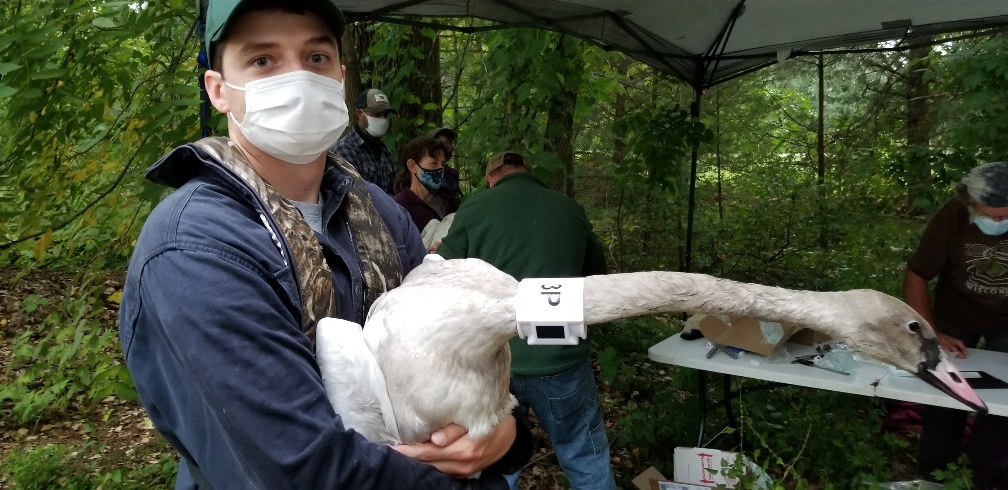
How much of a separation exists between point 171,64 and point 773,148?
12.5 m

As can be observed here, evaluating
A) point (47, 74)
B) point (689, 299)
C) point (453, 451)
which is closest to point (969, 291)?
point (689, 299)

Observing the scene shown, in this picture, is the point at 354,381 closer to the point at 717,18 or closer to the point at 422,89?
the point at 717,18

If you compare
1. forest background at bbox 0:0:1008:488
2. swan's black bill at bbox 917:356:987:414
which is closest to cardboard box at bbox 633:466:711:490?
forest background at bbox 0:0:1008:488

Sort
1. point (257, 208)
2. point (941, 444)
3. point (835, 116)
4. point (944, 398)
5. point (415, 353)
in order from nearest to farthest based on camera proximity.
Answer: point (257, 208) < point (415, 353) < point (944, 398) < point (941, 444) < point (835, 116)

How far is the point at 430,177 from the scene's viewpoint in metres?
5.21

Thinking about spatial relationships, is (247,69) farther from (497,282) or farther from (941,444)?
(941,444)

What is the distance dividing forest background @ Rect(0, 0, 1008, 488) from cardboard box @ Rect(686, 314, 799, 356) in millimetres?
658

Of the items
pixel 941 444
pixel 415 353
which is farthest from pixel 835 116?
pixel 415 353

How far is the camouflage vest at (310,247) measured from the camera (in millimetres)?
1478

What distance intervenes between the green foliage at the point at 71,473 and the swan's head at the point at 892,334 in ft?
16.3

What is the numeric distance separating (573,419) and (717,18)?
3.76 meters

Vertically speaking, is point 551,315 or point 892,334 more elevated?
point 551,315

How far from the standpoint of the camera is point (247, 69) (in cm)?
167

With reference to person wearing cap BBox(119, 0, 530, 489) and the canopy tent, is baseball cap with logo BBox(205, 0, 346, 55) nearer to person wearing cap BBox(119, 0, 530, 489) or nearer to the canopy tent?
person wearing cap BBox(119, 0, 530, 489)
